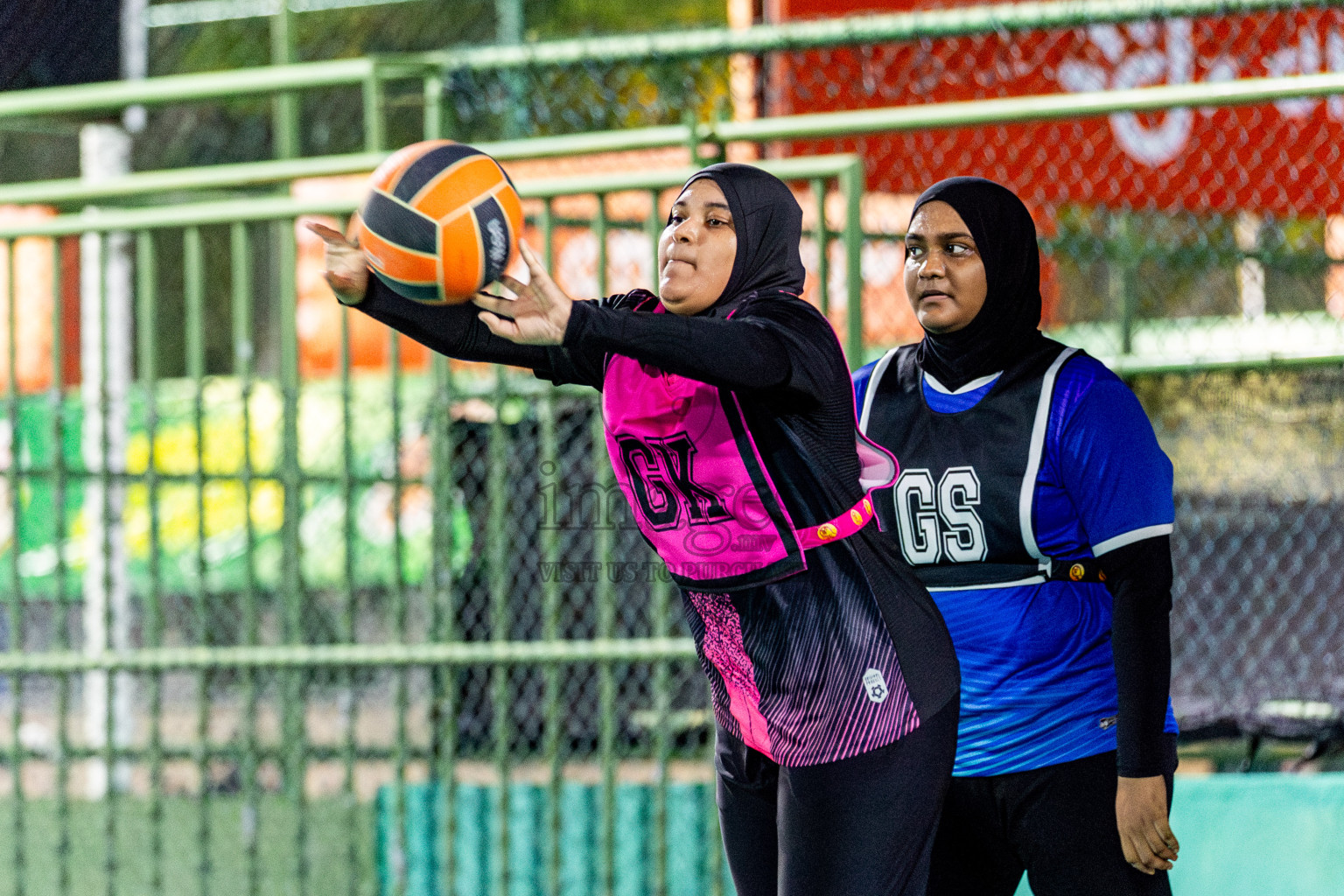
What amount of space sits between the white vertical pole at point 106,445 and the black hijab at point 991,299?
9.83ft

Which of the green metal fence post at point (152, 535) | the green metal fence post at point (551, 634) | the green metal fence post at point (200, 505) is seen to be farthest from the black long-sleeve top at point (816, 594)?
the green metal fence post at point (152, 535)

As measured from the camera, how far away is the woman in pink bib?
2844mm

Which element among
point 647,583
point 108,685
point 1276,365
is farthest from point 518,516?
point 1276,365

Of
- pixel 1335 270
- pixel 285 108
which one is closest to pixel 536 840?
pixel 285 108

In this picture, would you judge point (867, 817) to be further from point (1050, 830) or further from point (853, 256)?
point (853, 256)

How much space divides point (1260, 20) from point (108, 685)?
499 centimetres

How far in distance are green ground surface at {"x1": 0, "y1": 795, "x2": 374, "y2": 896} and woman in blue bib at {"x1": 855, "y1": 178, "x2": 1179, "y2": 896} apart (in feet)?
7.85

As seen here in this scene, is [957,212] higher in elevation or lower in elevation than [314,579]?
higher

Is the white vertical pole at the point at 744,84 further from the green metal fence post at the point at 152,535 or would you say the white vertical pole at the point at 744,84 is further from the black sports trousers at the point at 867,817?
the black sports trousers at the point at 867,817

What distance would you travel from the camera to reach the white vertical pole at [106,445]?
201 inches

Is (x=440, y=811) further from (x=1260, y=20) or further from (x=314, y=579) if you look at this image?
(x=314, y=579)

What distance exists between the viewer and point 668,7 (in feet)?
53.9

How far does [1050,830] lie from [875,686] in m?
0.62

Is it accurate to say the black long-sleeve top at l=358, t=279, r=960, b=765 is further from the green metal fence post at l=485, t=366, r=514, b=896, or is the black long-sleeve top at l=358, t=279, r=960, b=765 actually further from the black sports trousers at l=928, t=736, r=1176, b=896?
the green metal fence post at l=485, t=366, r=514, b=896
